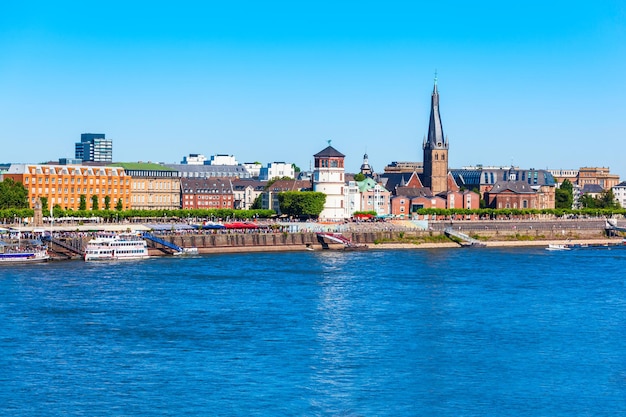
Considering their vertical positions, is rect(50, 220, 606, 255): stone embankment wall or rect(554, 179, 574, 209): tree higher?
rect(554, 179, 574, 209): tree

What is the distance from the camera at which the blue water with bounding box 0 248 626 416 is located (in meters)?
32.9

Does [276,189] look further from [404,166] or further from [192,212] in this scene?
[404,166]

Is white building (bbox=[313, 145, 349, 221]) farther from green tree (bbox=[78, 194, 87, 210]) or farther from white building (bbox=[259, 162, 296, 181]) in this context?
white building (bbox=[259, 162, 296, 181])

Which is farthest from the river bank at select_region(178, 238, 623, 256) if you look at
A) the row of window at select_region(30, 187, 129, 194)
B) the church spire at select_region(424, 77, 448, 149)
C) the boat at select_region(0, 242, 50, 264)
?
the row of window at select_region(30, 187, 129, 194)

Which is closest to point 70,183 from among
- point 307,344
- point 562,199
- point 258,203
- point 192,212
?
point 192,212

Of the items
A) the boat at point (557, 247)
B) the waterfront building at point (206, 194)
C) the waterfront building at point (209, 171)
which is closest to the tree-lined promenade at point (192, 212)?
the waterfront building at point (206, 194)

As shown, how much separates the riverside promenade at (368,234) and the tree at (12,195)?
14.0m

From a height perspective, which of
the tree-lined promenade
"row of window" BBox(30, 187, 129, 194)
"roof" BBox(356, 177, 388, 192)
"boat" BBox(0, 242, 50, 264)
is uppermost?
"roof" BBox(356, 177, 388, 192)

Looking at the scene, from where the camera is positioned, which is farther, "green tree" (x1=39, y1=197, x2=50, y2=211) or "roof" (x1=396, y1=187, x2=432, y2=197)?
"roof" (x1=396, y1=187, x2=432, y2=197)

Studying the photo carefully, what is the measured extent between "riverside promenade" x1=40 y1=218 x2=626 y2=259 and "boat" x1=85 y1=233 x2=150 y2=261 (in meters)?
1.93

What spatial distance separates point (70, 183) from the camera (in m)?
110

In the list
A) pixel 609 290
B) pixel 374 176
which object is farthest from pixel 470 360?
pixel 374 176

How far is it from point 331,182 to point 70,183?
84.7ft

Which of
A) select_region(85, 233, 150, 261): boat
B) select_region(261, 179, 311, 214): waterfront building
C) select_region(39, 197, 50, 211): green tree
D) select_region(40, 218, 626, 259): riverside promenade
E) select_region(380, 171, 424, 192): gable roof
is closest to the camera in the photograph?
select_region(85, 233, 150, 261): boat
